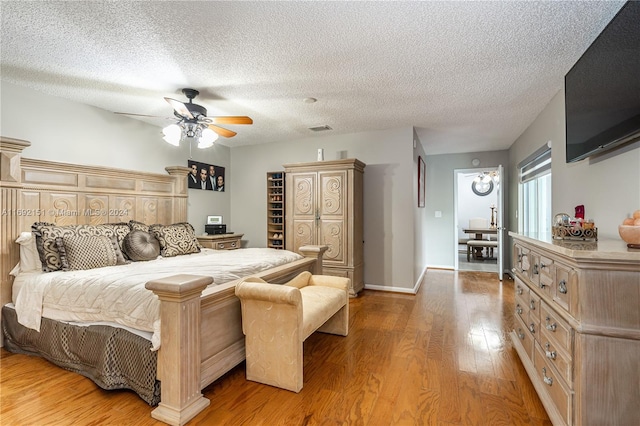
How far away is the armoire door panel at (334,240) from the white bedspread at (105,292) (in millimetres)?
1745

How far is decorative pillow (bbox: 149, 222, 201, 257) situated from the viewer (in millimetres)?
3295

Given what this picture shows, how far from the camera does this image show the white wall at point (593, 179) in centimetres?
187

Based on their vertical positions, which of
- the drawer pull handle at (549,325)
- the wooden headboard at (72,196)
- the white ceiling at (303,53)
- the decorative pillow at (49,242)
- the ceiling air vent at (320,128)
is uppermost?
the ceiling air vent at (320,128)

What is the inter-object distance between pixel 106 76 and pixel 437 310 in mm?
4176

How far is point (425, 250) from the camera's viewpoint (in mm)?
6473

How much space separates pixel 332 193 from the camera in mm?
4344

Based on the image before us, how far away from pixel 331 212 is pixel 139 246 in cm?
240

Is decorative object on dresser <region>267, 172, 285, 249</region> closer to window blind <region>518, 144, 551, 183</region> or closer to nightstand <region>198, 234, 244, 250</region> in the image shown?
nightstand <region>198, 234, 244, 250</region>

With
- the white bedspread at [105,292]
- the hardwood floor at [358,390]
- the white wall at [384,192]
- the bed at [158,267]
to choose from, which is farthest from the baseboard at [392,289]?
the white bedspread at [105,292]

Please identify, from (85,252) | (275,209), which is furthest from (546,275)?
(275,209)

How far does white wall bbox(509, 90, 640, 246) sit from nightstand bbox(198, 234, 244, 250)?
4303 millimetres

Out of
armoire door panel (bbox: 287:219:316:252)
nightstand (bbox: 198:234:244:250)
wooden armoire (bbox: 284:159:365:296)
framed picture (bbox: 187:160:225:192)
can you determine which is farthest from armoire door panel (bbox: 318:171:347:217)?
framed picture (bbox: 187:160:225:192)

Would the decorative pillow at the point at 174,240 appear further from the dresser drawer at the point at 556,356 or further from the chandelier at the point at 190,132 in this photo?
the dresser drawer at the point at 556,356

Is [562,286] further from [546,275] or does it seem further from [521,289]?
[521,289]
